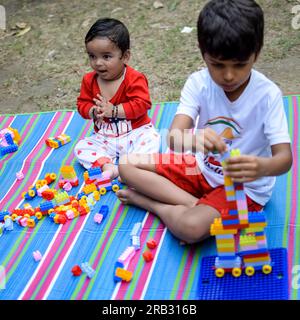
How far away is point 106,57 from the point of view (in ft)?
8.21

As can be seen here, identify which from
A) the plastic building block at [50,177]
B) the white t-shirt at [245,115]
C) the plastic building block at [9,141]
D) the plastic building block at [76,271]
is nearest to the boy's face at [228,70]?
the white t-shirt at [245,115]

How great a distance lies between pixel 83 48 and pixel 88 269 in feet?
8.52

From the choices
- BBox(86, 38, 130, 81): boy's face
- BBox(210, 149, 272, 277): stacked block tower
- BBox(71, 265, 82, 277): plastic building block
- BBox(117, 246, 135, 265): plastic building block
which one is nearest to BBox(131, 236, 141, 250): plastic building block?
BBox(117, 246, 135, 265): plastic building block

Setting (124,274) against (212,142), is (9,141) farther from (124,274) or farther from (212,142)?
(212,142)

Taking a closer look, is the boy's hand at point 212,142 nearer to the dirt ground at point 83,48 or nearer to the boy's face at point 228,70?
the boy's face at point 228,70

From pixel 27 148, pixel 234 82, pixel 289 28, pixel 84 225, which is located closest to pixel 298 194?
pixel 234 82

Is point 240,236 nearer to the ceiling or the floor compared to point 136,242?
nearer to the ceiling

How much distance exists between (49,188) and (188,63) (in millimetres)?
1644

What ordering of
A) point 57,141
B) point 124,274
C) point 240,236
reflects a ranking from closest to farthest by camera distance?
point 240,236
point 124,274
point 57,141

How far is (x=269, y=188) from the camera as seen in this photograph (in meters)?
2.09

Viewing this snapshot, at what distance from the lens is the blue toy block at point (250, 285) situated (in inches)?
70.8

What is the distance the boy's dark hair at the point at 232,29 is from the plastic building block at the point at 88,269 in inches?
38.2

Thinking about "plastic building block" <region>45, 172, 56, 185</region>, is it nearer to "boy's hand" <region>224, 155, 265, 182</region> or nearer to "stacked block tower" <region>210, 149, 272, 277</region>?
"stacked block tower" <region>210, 149, 272, 277</region>

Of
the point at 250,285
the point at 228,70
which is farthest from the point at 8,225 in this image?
the point at 228,70
